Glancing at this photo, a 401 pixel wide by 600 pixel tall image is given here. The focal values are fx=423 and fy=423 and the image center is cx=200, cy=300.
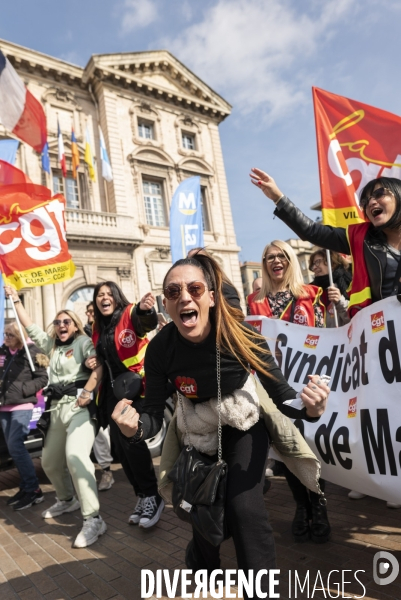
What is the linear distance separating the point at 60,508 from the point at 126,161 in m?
18.1

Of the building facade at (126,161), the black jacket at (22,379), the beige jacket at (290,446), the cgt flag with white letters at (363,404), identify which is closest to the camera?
the beige jacket at (290,446)

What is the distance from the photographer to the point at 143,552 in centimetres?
306

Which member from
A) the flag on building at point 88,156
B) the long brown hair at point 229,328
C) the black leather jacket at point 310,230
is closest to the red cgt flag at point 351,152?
the black leather jacket at point 310,230

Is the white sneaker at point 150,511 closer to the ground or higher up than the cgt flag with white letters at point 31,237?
closer to the ground

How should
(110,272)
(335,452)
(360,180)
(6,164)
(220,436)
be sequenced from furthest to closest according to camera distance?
(110,272)
(6,164)
(360,180)
(335,452)
(220,436)

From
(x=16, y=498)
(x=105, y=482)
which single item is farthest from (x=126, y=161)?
(x=16, y=498)

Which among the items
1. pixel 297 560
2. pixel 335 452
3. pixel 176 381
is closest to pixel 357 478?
pixel 335 452

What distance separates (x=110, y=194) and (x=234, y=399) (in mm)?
18505

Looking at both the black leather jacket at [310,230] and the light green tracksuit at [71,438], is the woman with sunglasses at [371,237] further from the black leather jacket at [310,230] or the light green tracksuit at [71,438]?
the light green tracksuit at [71,438]

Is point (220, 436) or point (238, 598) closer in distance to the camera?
point (220, 436)

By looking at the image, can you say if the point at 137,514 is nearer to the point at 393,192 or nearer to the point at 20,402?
the point at 20,402

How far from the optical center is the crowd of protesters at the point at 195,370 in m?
2.06

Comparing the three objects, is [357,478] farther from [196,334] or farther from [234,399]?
[196,334]

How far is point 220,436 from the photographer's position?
207 cm
